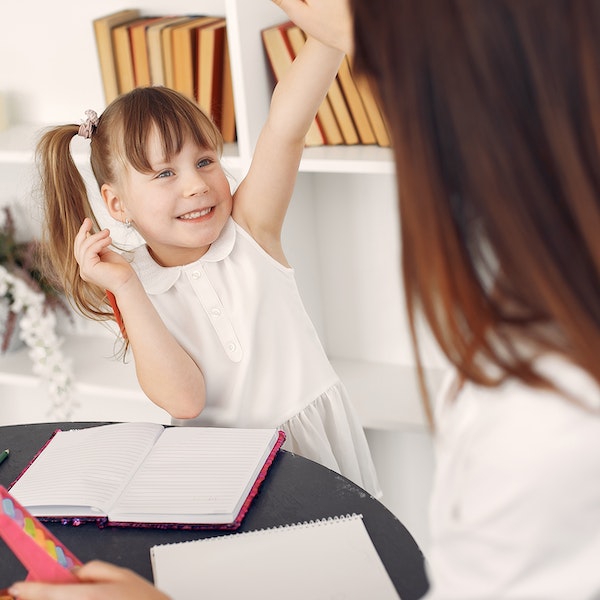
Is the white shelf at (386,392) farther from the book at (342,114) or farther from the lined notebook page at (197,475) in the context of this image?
the lined notebook page at (197,475)

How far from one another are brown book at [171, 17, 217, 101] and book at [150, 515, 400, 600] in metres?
1.08

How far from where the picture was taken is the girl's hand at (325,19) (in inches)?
43.3

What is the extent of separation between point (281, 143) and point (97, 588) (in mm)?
730

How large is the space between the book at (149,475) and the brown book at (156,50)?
2.83 ft

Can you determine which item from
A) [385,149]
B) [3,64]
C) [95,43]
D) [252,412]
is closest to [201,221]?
[252,412]

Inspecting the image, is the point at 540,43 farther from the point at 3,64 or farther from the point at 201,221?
the point at 3,64

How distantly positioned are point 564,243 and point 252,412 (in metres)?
0.89

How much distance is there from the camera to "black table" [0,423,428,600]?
103 cm

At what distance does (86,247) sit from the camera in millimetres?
1382

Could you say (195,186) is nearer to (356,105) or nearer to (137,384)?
(356,105)

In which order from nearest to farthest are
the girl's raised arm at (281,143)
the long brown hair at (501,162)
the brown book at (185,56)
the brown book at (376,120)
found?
the long brown hair at (501,162) → the girl's raised arm at (281,143) → the brown book at (376,120) → the brown book at (185,56)

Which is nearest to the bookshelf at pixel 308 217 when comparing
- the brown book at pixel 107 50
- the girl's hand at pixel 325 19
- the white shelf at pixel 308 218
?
the white shelf at pixel 308 218

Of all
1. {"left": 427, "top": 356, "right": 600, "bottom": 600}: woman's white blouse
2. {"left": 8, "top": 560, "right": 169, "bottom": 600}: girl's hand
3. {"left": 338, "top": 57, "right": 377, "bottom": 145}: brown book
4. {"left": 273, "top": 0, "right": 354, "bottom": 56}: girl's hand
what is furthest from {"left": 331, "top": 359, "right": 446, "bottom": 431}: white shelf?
{"left": 427, "top": 356, "right": 600, "bottom": 600}: woman's white blouse

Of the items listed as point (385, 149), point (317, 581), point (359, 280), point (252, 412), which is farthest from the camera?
point (359, 280)
